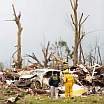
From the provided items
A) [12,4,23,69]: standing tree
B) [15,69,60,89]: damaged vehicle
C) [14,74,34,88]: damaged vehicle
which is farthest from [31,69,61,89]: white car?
[12,4,23,69]: standing tree

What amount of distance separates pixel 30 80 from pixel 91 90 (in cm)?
374

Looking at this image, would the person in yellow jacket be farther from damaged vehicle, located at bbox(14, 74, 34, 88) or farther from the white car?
damaged vehicle, located at bbox(14, 74, 34, 88)

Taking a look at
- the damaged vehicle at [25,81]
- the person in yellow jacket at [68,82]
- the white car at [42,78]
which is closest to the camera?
the person in yellow jacket at [68,82]

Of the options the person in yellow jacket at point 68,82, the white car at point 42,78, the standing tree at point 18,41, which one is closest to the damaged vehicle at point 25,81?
the white car at point 42,78

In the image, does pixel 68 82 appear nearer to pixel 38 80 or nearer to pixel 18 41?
pixel 38 80

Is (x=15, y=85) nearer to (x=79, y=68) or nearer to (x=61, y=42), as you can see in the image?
(x=79, y=68)

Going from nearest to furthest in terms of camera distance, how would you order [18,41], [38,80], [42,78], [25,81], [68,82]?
[68,82] → [42,78] → [38,80] → [25,81] → [18,41]

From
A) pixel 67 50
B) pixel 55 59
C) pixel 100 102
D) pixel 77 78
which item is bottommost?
pixel 100 102

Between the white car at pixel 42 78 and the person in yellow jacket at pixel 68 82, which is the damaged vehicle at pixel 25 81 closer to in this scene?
the white car at pixel 42 78

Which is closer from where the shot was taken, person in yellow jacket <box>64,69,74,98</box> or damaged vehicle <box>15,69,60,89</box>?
person in yellow jacket <box>64,69,74,98</box>

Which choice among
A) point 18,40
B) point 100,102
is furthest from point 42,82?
point 18,40

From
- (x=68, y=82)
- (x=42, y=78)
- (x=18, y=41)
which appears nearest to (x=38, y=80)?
(x=42, y=78)

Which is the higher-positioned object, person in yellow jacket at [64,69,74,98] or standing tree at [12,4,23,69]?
standing tree at [12,4,23,69]

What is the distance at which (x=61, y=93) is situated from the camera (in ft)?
63.2
